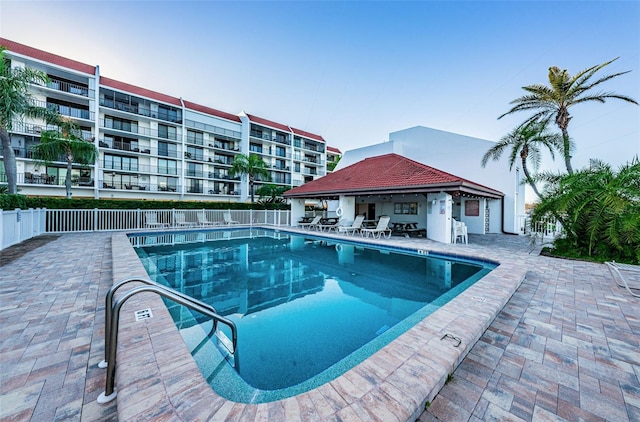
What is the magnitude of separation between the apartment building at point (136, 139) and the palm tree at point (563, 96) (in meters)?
28.5

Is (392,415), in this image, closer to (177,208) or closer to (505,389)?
(505,389)

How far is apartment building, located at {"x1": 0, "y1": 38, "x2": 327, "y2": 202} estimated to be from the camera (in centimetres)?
2086

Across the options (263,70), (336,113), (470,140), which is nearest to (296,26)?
(263,70)

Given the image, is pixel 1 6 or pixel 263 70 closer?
pixel 1 6

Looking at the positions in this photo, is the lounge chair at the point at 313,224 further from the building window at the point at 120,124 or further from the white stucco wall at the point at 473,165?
the building window at the point at 120,124

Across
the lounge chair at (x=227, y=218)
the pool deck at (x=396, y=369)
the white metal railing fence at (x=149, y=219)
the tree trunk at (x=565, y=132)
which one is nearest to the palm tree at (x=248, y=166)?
the white metal railing fence at (x=149, y=219)

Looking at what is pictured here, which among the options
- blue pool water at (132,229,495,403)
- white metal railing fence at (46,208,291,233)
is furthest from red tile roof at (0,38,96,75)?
blue pool water at (132,229,495,403)

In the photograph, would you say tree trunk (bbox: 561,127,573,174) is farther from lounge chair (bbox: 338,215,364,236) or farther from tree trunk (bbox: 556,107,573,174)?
lounge chair (bbox: 338,215,364,236)

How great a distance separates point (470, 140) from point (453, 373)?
687 inches

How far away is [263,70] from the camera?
56.9 feet

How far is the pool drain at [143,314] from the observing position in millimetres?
3143

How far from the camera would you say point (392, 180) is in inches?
516

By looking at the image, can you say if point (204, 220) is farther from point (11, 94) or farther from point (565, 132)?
point (565, 132)

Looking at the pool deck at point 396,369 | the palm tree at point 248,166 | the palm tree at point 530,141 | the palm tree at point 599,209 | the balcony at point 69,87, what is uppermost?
the balcony at point 69,87
